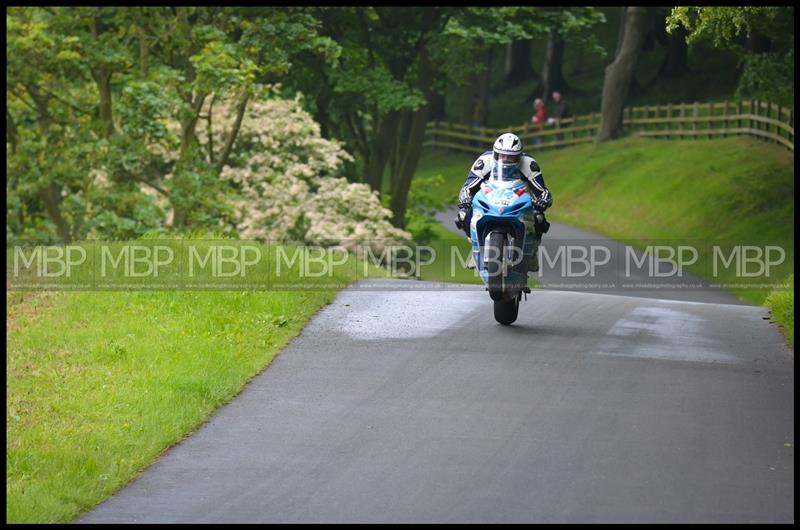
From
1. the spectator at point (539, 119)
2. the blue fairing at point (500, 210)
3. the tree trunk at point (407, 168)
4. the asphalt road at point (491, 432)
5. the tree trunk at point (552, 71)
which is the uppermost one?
the tree trunk at point (552, 71)

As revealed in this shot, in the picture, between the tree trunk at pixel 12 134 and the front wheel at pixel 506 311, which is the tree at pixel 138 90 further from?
the front wheel at pixel 506 311

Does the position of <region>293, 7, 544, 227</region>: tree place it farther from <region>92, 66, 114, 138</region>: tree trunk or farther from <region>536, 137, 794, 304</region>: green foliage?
<region>536, 137, 794, 304</region>: green foliage

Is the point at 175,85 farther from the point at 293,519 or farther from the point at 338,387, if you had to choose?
the point at 293,519

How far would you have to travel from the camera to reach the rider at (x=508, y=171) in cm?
1525

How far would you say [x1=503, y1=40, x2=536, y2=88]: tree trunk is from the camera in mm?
70750

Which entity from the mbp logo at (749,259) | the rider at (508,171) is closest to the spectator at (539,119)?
the mbp logo at (749,259)

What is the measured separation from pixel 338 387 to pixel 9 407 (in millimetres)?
2927

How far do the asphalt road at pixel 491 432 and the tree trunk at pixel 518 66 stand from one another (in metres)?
54.8

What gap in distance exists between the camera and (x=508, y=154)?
599 inches

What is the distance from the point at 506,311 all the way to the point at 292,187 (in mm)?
16253

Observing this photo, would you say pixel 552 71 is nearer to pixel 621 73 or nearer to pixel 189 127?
pixel 621 73

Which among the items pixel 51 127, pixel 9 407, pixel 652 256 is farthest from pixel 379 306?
pixel 652 256

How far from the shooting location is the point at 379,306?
17766 mm

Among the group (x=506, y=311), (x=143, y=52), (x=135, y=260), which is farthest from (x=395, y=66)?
(x=506, y=311)
